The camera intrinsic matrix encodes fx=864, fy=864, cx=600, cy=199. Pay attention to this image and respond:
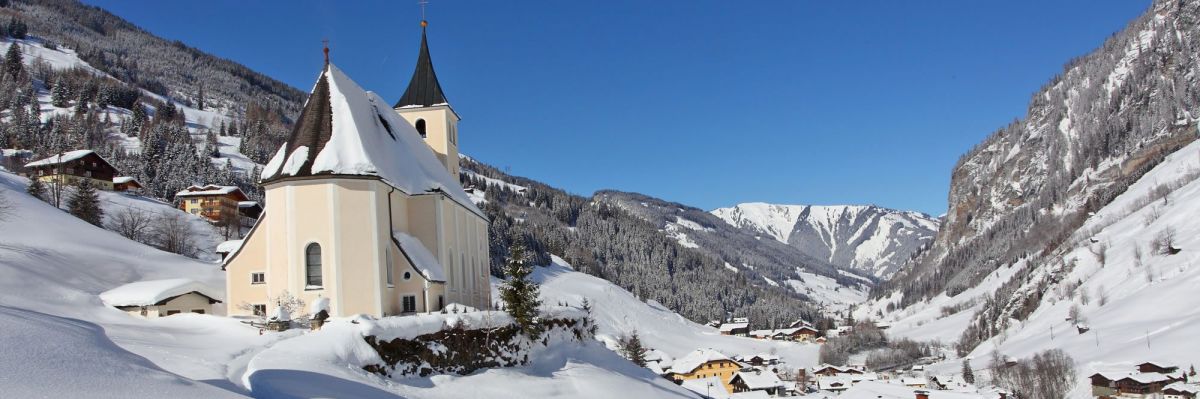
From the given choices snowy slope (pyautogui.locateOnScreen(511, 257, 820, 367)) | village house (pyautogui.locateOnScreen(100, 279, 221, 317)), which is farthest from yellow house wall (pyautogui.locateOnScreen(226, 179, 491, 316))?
snowy slope (pyautogui.locateOnScreen(511, 257, 820, 367))

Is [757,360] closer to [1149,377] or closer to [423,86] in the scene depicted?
[1149,377]

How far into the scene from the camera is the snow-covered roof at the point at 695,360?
11138cm

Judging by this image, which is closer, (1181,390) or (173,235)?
(1181,390)

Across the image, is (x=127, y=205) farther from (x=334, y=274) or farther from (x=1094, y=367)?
(x=1094, y=367)

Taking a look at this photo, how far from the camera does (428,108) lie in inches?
2082

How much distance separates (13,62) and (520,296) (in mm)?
185464

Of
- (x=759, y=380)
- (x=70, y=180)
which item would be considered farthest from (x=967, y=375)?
(x=70, y=180)

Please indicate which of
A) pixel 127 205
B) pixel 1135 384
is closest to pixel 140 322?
pixel 127 205

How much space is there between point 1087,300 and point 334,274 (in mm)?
128360

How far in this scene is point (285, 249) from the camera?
33000mm

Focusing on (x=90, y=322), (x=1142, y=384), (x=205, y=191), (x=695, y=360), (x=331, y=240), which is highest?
(x=205, y=191)

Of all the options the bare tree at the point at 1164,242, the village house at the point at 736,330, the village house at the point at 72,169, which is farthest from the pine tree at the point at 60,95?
the bare tree at the point at 1164,242

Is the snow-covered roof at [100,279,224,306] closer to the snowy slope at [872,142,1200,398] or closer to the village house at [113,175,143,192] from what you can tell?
the village house at [113,175,143,192]

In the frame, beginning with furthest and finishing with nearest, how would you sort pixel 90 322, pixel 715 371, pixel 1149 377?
pixel 715 371
pixel 1149 377
pixel 90 322
